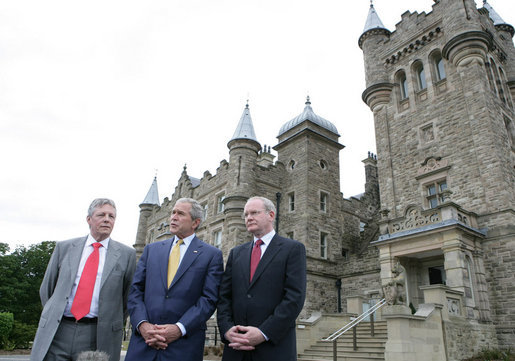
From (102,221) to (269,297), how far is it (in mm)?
2013

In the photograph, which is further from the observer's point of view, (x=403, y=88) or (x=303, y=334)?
(x=403, y=88)

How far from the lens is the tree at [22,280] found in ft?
112

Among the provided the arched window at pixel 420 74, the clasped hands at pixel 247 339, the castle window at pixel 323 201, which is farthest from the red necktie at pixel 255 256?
the castle window at pixel 323 201

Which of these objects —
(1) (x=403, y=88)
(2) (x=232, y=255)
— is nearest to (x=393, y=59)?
(1) (x=403, y=88)

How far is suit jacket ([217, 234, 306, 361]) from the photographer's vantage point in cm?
346

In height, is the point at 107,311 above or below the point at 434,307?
below

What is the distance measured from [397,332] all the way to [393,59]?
50.4 ft

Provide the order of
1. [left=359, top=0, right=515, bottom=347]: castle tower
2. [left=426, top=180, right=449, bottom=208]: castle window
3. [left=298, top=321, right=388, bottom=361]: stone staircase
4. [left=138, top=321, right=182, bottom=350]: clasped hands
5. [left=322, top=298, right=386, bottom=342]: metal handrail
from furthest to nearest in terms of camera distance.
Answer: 1. [left=426, top=180, right=449, bottom=208]: castle window
2. [left=359, top=0, right=515, bottom=347]: castle tower
3. [left=298, top=321, right=388, bottom=361]: stone staircase
4. [left=322, top=298, right=386, bottom=342]: metal handrail
5. [left=138, top=321, right=182, bottom=350]: clasped hands

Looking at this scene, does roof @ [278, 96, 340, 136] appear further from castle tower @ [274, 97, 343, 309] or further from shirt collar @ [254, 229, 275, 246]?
shirt collar @ [254, 229, 275, 246]

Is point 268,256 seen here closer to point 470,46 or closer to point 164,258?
point 164,258

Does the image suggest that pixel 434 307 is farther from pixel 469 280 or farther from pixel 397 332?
pixel 469 280

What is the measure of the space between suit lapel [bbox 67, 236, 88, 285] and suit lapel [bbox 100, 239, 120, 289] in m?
0.28

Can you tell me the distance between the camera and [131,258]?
4320mm

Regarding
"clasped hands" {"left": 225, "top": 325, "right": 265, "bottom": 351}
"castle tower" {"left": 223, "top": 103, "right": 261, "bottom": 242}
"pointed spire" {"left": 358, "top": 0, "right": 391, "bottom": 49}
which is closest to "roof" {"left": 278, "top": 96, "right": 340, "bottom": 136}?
"castle tower" {"left": 223, "top": 103, "right": 261, "bottom": 242}
